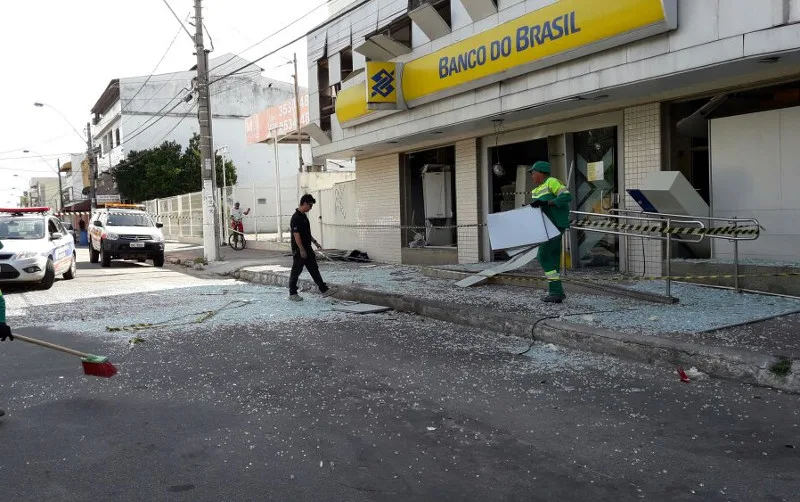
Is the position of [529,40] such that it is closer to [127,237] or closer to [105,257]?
[127,237]

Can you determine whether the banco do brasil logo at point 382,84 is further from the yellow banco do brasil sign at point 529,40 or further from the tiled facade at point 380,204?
the tiled facade at point 380,204

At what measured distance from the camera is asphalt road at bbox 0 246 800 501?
3.41 meters

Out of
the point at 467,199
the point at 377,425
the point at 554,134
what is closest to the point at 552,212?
the point at 554,134

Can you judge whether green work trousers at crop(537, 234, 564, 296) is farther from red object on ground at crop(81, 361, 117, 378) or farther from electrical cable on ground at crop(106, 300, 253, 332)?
red object on ground at crop(81, 361, 117, 378)

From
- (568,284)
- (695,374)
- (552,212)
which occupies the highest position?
(552,212)

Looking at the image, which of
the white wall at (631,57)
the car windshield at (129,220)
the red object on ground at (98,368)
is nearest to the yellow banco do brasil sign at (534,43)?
the white wall at (631,57)

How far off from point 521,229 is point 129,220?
14.9 meters

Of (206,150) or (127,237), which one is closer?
(206,150)

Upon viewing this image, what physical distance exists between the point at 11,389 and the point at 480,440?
395 cm

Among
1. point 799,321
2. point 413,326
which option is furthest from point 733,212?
point 413,326

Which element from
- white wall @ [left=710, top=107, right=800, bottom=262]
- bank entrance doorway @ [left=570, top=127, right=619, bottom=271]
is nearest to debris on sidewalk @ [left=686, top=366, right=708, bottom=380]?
white wall @ [left=710, top=107, right=800, bottom=262]

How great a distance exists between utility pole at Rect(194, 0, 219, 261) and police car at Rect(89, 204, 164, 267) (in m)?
1.81

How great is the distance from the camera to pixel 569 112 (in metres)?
10.7

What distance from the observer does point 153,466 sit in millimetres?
3703
